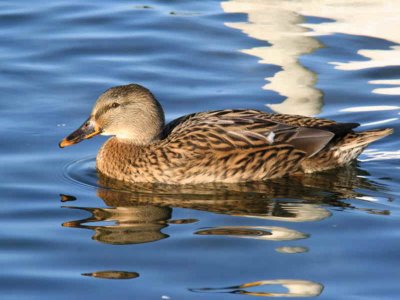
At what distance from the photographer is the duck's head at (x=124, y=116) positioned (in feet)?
35.7

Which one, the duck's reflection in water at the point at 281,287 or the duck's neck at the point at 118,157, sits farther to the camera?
the duck's neck at the point at 118,157

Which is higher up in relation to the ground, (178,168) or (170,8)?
(170,8)

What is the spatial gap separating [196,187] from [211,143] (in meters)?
0.50

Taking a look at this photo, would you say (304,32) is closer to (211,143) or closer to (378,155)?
(378,155)

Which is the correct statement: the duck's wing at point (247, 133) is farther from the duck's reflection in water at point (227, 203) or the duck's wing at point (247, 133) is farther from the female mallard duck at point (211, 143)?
the duck's reflection in water at point (227, 203)

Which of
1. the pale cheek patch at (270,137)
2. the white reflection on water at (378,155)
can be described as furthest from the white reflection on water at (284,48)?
the pale cheek patch at (270,137)

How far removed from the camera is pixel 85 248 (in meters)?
8.68

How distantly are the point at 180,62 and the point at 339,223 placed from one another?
5561 mm

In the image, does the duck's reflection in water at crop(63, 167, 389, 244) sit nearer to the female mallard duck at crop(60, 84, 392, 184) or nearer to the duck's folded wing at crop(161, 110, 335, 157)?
the female mallard duck at crop(60, 84, 392, 184)

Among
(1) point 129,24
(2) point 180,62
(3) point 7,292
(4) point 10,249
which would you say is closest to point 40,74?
(2) point 180,62

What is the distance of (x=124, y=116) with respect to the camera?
35.9 ft

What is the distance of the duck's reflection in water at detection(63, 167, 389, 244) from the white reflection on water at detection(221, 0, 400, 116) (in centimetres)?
224

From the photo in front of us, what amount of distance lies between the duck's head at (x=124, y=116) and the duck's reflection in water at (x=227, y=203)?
493 millimetres

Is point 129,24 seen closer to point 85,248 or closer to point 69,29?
point 69,29
